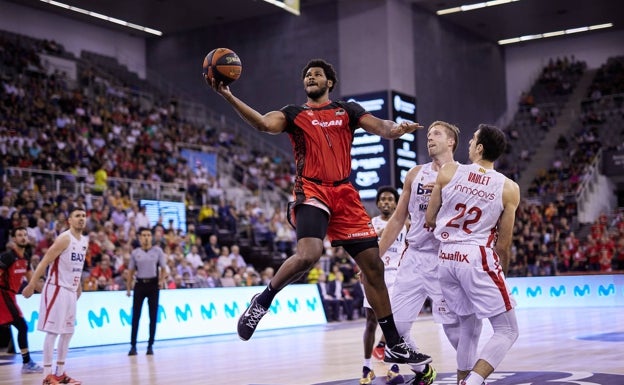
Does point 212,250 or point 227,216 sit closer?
point 212,250

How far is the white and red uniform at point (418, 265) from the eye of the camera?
23.6ft

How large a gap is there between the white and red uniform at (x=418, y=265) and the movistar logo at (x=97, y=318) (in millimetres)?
8227

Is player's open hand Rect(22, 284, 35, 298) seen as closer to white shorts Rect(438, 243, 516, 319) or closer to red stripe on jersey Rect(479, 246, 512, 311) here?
white shorts Rect(438, 243, 516, 319)

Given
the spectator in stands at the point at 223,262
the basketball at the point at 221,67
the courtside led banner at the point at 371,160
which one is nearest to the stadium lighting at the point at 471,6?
the courtside led banner at the point at 371,160

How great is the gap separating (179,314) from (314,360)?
19.1 ft

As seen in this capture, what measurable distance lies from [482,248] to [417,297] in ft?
5.15

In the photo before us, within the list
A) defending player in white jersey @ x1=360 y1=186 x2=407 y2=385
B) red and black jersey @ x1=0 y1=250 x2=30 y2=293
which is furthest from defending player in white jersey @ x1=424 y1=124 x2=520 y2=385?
red and black jersey @ x1=0 y1=250 x2=30 y2=293

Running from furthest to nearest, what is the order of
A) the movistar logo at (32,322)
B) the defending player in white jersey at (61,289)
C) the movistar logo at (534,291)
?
the movistar logo at (534,291) → the movistar logo at (32,322) → the defending player in white jersey at (61,289)

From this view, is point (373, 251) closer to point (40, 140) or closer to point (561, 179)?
point (40, 140)

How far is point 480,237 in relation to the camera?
5.89m

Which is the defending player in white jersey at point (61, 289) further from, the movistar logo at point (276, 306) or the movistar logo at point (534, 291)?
the movistar logo at point (534, 291)

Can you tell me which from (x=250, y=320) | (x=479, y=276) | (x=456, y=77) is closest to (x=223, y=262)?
(x=250, y=320)

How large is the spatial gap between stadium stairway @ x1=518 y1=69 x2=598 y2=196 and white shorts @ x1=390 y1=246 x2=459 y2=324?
85.1 ft

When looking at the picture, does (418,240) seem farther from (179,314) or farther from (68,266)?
(179,314)
